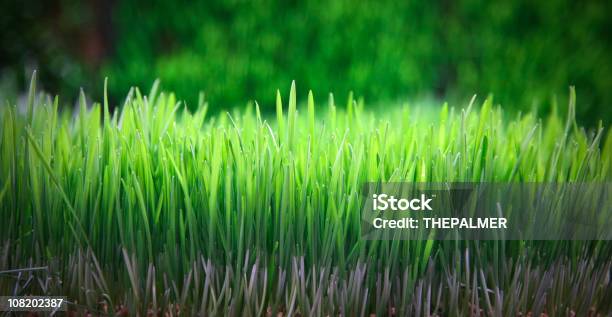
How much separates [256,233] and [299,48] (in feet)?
8.40

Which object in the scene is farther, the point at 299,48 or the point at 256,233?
the point at 299,48

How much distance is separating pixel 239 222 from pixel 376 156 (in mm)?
237

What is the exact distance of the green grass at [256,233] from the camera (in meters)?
0.89

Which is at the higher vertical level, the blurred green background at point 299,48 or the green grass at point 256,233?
the blurred green background at point 299,48

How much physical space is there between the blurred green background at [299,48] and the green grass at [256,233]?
2136 millimetres

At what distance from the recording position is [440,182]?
0.91 metres

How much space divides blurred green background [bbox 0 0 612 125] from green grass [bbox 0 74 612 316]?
214cm

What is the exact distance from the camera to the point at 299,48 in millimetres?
3344

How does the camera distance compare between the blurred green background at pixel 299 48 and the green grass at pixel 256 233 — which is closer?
the green grass at pixel 256 233

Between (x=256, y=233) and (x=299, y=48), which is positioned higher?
(x=299, y=48)

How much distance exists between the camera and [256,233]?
89cm

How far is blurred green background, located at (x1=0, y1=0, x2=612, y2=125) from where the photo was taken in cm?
299

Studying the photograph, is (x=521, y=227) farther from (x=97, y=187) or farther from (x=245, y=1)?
(x=245, y=1)

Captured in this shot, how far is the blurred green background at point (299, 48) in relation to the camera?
299cm
